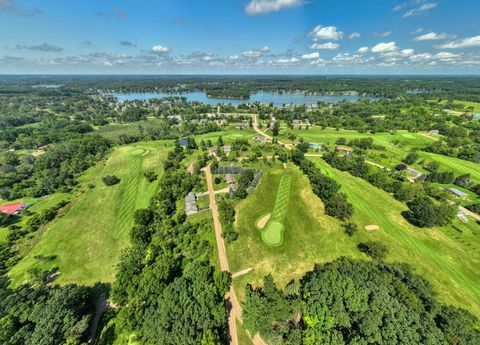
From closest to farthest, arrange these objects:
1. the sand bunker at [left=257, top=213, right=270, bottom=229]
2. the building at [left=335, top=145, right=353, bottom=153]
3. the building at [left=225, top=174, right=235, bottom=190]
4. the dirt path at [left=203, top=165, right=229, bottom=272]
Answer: the dirt path at [left=203, top=165, right=229, bottom=272] → the sand bunker at [left=257, top=213, right=270, bottom=229] → the building at [left=225, top=174, right=235, bottom=190] → the building at [left=335, top=145, right=353, bottom=153]

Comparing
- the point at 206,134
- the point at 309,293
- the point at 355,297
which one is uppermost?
the point at 355,297

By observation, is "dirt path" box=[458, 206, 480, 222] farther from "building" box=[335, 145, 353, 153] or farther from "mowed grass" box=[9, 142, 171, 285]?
"mowed grass" box=[9, 142, 171, 285]

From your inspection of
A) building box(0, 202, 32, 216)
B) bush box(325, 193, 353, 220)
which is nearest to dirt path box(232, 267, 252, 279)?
bush box(325, 193, 353, 220)

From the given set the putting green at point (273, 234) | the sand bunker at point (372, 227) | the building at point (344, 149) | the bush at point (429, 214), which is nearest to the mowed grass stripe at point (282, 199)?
the putting green at point (273, 234)

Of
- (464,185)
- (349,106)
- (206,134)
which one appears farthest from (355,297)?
(349,106)

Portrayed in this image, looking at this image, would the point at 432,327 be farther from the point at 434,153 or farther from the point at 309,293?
the point at 434,153

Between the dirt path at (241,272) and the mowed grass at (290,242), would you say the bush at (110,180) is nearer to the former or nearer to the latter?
the mowed grass at (290,242)

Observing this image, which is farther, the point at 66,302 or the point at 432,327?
the point at 66,302
